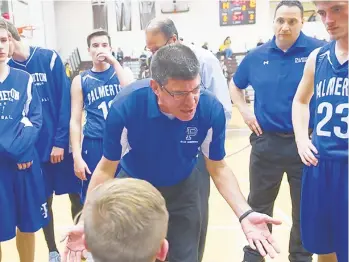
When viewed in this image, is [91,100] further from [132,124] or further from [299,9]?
[299,9]

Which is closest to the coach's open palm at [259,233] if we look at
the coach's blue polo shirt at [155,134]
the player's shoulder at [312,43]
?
the coach's blue polo shirt at [155,134]

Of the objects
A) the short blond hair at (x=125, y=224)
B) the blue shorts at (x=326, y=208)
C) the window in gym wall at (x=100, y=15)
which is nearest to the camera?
the short blond hair at (x=125, y=224)

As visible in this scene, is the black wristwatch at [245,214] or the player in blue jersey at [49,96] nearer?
the black wristwatch at [245,214]

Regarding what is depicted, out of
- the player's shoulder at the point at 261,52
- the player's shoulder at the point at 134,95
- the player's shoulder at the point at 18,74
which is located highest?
the player's shoulder at the point at 261,52

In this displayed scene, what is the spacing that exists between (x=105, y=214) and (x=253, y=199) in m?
2.30

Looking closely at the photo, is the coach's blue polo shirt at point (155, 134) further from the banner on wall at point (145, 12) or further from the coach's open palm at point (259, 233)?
the banner on wall at point (145, 12)

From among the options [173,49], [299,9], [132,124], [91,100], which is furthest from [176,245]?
[299,9]

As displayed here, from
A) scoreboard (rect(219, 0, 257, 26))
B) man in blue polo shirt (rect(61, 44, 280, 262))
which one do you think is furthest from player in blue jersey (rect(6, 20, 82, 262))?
scoreboard (rect(219, 0, 257, 26))

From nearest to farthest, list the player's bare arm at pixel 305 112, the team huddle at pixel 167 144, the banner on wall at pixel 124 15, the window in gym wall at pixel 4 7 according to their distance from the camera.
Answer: the team huddle at pixel 167 144
the player's bare arm at pixel 305 112
the window in gym wall at pixel 4 7
the banner on wall at pixel 124 15

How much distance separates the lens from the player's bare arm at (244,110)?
3.25m

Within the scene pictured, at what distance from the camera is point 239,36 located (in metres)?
18.3

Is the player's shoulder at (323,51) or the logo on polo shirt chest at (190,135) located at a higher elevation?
the player's shoulder at (323,51)

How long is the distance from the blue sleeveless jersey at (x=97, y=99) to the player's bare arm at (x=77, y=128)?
0.05m

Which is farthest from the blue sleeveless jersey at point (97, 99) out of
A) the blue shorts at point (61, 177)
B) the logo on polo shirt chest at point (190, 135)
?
the logo on polo shirt chest at point (190, 135)
